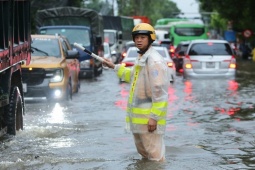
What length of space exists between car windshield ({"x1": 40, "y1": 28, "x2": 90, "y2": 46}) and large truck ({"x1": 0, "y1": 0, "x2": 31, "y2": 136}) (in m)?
14.7

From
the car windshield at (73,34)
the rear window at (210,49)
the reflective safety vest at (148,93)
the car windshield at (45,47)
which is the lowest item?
the rear window at (210,49)

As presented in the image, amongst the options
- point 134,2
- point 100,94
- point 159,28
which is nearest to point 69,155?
point 100,94

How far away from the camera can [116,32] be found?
56.5 metres

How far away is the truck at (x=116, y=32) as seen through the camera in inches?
2127

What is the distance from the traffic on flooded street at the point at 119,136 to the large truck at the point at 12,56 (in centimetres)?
29

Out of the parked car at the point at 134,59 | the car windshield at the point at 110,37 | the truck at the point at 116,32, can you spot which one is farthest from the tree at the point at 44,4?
the parked car at the point at 134,59

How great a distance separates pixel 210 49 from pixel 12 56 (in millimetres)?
17325

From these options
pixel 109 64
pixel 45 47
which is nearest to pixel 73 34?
pixel 45 47

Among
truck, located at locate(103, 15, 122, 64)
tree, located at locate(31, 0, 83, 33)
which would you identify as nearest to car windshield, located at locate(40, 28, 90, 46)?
tree, located at locate(31, 0, 83, 33)

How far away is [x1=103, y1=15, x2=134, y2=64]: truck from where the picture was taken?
54031mm


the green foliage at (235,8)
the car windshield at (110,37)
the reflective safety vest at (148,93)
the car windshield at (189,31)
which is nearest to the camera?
the reflective safety vest at (148,93)

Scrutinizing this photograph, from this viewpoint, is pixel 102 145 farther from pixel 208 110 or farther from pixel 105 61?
pixel 208 110

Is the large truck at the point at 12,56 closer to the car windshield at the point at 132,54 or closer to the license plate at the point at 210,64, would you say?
the car windshield at the point at 132,54

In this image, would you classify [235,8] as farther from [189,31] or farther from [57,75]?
[57,75]
